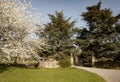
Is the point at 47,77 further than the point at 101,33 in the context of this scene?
No

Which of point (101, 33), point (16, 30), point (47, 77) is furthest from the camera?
point (101, 33)

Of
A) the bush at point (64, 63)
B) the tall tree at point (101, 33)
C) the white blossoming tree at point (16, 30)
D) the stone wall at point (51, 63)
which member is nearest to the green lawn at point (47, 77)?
the white blossoming tree at point (16, 30)

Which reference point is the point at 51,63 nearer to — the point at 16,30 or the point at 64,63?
the point at 64,63

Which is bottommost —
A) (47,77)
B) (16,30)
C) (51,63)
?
(47,77)

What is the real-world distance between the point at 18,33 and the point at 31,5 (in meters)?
3.99

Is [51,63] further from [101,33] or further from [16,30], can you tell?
[16,30]

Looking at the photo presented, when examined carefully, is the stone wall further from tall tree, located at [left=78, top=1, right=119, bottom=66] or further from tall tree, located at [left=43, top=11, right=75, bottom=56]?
→ tall tree, located at [left=78, top=1, right=119, bottom=66]

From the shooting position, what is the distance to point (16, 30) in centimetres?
2645

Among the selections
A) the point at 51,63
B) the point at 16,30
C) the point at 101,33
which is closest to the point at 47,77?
the point at 16,30

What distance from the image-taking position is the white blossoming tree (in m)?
24.2

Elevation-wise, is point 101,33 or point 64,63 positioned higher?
point 101,33

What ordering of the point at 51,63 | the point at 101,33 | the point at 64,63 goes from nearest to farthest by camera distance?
the point at 64,63
the point at 51,63
the point at 101,33

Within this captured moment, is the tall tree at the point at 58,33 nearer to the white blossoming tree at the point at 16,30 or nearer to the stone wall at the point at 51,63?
the stone wall at the point at 51,63

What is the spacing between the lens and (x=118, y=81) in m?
18.5
